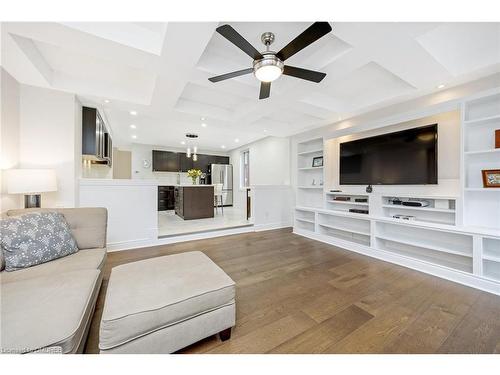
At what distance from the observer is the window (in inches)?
299

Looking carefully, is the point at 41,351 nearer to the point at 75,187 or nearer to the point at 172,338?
the point at 172,338

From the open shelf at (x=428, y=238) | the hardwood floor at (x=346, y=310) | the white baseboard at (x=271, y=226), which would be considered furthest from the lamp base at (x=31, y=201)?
the open shelf at (x=428, y=238)

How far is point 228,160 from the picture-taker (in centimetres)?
866

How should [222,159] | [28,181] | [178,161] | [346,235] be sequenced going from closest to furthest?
[28,181]
[346,235]
[178,161]
[222,159]

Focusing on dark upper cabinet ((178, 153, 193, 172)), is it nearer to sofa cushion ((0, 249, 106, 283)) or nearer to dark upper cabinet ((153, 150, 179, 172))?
dark upper cabinet ((153, 150, 179, 172))

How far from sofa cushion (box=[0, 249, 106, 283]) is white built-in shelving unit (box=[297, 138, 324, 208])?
3.90m

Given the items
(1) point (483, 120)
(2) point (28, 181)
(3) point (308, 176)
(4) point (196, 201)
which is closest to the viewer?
(2) point (28, 181)

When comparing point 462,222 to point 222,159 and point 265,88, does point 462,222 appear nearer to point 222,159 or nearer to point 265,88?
point 265,88

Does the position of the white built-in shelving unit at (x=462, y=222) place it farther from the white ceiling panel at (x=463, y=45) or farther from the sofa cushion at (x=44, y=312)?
the sofa cushion at (x=44, y=312)

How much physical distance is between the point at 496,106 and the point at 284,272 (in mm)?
3142

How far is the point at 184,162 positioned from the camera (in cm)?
783

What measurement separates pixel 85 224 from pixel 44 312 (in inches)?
49.8

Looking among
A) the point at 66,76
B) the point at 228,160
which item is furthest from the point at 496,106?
the point at 228,160

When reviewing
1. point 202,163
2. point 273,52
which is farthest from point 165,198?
point 273,52
